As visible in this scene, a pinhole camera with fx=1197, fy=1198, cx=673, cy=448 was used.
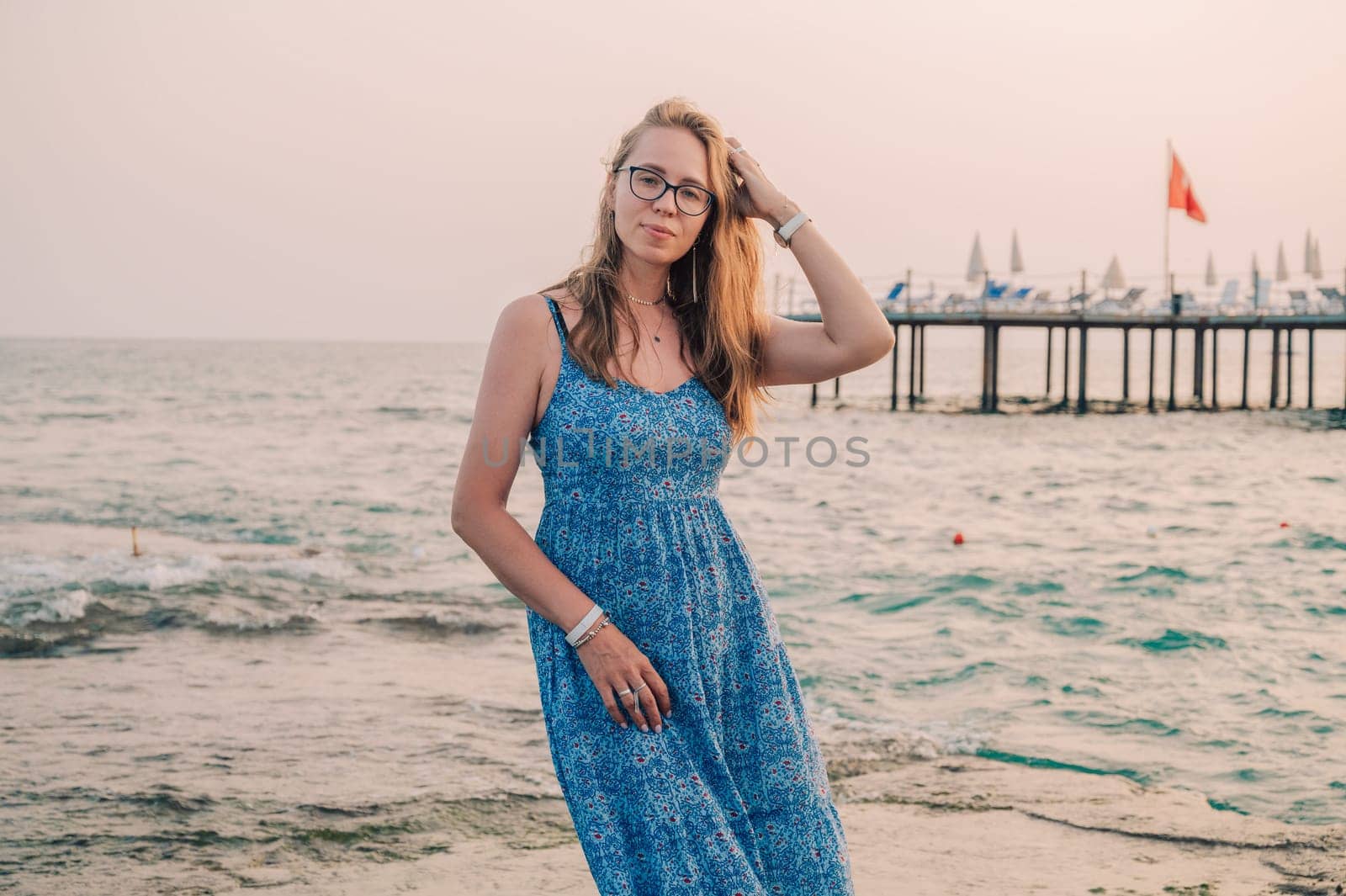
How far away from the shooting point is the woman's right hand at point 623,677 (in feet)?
5.86

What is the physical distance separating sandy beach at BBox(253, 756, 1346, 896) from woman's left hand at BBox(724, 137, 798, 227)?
2333 mm

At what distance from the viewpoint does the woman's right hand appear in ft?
5.86

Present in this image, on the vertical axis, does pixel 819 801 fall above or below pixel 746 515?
above

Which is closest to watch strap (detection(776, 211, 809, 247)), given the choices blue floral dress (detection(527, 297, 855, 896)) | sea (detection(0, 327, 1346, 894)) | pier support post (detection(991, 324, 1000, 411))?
blue floral dress (detection(527, 297, 855, 896))

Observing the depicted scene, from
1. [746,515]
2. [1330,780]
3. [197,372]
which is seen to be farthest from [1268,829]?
[197,372]

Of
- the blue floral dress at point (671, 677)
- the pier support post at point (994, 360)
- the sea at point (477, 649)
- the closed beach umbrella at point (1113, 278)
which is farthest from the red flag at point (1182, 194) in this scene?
the blue floral dress at point (671, 677)

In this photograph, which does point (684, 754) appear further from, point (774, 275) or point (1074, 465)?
point (1074, 465)

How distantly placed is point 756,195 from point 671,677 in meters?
0.85

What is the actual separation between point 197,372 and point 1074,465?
62459mm

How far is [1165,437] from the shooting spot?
84.7ft

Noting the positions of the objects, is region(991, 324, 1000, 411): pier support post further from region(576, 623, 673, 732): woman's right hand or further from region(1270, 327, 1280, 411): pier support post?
region(576, 623, 673, 732): woman's right hand

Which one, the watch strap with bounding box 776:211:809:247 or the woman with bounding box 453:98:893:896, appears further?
the watch strap with bounding box 776:211:809:247

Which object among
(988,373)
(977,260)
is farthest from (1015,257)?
(988,373)

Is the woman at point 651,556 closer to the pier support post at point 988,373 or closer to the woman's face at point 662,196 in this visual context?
the woman's face at point 662,196
